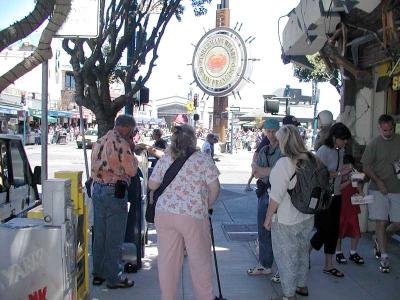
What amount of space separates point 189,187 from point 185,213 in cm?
22

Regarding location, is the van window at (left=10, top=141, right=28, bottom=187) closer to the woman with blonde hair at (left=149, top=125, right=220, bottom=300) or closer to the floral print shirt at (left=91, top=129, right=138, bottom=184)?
the floral print shirt at (left=91, top=129, right=138, bottom=184)

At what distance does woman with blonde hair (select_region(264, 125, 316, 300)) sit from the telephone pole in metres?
22.3

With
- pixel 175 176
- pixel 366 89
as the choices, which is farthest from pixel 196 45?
pixel 175 176

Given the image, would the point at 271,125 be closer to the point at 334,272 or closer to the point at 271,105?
the point at 334,272

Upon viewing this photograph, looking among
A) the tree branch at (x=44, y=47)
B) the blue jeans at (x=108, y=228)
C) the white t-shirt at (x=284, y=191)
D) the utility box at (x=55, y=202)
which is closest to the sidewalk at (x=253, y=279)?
the blue jeans at (x=108, y=228)

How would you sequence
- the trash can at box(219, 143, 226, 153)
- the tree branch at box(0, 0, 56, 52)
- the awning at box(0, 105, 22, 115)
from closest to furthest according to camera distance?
1. the tree branch at box(0, 0, 56, 52)
2. the trash can at box(219, 143, 226, 153)
3. the awning at box(0, 105, 22, 115)

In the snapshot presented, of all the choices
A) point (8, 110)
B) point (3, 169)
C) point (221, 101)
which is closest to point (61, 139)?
point (8, 110)

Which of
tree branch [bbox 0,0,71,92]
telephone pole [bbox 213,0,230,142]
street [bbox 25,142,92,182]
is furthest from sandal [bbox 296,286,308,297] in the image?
telephone pole [bbox 213,0,230,142]

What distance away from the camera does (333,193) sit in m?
5.55

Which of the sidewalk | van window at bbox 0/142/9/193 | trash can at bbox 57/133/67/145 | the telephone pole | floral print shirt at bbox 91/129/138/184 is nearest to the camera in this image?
floral print shirt at bbox 91/129/138/184

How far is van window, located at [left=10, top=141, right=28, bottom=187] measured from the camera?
18.9 ft

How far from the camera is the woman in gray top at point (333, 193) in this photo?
214 inches

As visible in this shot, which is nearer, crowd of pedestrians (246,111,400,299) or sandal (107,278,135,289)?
crowd of pedestrians (246,111,400,299)

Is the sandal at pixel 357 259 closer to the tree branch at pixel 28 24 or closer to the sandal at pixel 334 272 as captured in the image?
the sandal at pixel 334 272
